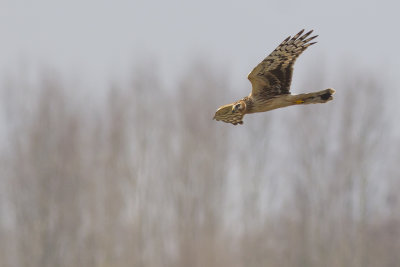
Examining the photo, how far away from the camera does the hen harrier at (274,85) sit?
40.7 feet

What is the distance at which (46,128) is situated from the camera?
37.2 m

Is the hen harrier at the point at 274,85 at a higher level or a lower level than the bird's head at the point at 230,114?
higher

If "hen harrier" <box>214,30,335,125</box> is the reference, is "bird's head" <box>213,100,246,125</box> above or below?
below

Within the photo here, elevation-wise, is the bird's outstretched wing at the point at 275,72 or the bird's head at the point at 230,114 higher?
the bird's outstretched wing at the point at 275,72

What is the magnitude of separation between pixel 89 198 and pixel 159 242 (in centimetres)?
285

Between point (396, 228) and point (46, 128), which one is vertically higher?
point (46, 128)

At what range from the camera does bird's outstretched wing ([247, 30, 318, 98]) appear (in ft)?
41.1

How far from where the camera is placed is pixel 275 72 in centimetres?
1259

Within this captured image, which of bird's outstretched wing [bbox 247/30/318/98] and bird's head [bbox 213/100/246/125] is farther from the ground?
bird's outstretched wing [bbox 247/30/318/98]

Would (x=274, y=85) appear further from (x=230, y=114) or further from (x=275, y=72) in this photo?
(x=230, y=114)

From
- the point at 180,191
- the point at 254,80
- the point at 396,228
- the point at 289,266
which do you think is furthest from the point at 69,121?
the point at 254,80

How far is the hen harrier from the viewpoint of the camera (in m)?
12.4

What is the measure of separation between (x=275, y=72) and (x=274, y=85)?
0.15 m

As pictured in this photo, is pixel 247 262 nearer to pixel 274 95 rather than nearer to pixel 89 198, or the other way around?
pixel 89 198
